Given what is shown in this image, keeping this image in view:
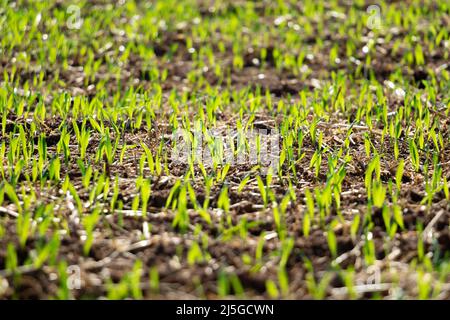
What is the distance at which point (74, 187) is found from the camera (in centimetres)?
255

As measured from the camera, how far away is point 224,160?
2.82 m

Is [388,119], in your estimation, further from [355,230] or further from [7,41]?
[7,41]

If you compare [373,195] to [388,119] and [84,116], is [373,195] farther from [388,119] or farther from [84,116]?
[84,116]

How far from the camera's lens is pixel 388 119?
11.1 feet

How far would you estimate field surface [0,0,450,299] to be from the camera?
77.6 inches

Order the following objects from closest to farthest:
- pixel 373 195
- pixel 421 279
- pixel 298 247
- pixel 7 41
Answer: pixel 421 279 < pixel 298 247 < pixel 373 195 < pixel 7 41

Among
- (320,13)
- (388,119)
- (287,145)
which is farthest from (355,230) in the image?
(320,13)

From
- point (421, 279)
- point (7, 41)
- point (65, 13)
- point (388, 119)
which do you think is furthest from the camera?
point (65, 13)

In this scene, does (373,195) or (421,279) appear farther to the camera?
(373,195)

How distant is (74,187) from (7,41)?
7.68ft

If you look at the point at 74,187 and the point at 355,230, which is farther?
the point at 74,187

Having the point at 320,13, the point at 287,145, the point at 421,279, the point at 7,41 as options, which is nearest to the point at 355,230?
the point at 421,279

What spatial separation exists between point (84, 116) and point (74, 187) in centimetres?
71

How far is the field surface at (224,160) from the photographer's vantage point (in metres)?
1.97
